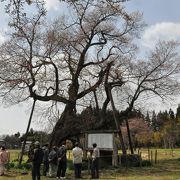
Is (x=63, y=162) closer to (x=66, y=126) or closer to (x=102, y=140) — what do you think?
(x=102, y=140)

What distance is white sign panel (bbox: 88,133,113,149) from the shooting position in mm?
25950

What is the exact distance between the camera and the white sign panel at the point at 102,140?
2595 centimetres

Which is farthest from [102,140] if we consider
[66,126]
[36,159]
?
[36,159]

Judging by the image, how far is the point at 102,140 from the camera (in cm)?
2634

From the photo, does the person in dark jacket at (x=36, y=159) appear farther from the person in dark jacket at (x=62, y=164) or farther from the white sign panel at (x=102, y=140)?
the white sign panel at (x=102, y=140)

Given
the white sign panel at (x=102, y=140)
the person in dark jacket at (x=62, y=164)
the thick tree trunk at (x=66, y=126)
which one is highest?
the thick tree trunk at (x=66, y=126)

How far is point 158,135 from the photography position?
88500 mm

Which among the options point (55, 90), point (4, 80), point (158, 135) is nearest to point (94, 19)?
point (55, 90)

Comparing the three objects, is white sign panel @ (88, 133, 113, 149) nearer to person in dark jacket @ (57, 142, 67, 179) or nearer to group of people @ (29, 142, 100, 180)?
group of people @ (29, 142, 100, 180)

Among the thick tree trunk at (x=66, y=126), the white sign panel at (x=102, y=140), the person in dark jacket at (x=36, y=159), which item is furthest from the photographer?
the thick tree trunk at (x=66, y=126)

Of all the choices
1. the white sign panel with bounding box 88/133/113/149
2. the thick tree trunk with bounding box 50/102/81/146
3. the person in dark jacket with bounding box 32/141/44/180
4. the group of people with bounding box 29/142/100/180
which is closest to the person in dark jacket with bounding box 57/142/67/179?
the group of people with bounding box 29/142/100/180

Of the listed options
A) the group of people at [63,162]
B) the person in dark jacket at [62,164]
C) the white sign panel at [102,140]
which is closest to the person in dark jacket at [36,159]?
the group of people at [63,162]

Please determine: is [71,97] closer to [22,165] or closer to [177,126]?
[22,165]

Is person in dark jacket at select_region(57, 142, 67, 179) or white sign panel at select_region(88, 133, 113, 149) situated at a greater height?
white sign panel at select_region(88, 133, 113, 149)
